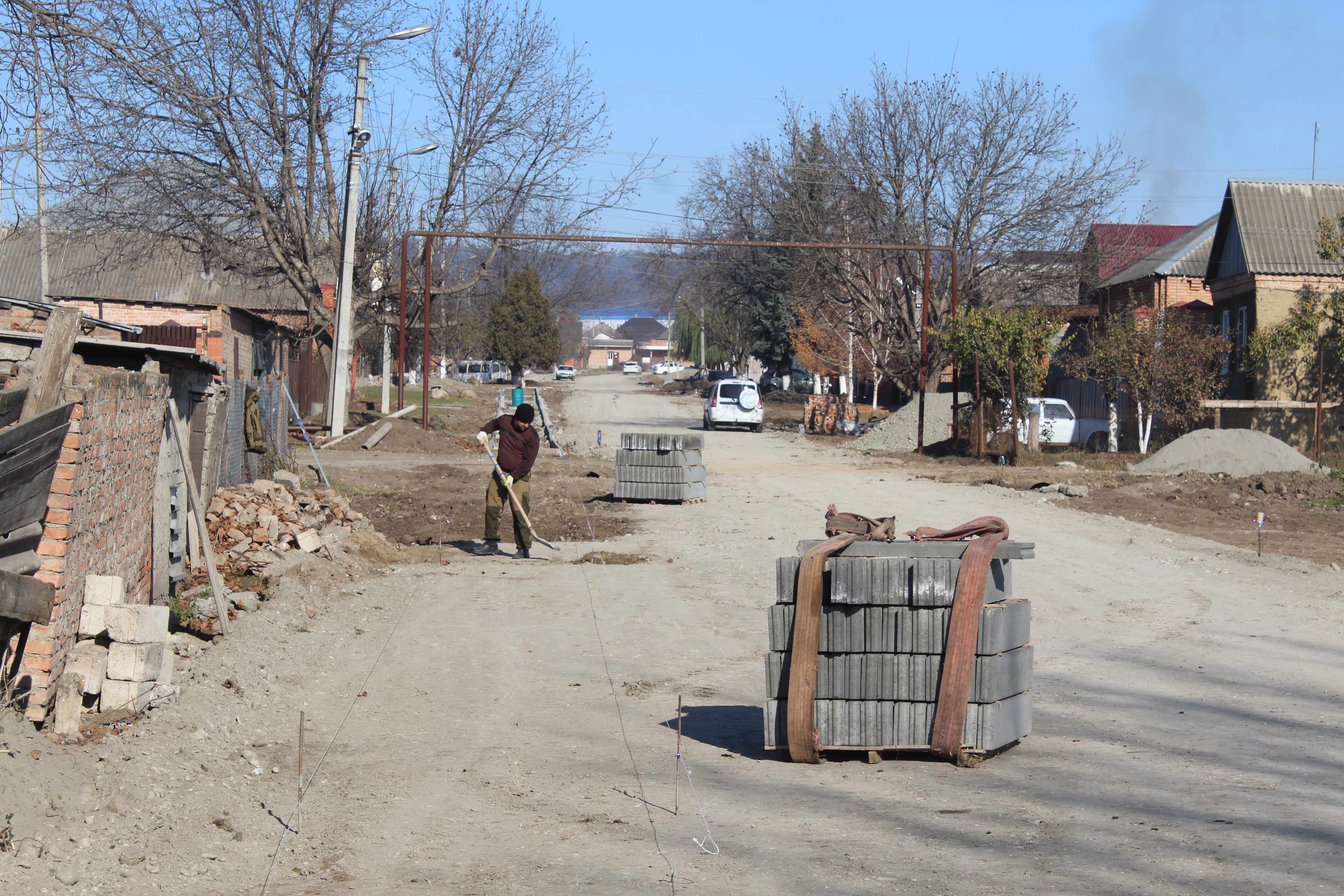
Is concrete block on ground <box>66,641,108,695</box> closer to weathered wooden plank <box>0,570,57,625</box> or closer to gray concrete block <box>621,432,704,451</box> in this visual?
weathered wooden plank <box>0,570,57,625</box>

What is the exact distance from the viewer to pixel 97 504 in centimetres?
700

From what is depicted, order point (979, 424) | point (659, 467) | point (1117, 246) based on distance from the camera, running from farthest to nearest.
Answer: point (1117, 246), point (979, 424), point (659, 467)

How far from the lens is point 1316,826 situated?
4.91 meters

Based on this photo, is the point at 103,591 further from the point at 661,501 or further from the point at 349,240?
the point at 349,240

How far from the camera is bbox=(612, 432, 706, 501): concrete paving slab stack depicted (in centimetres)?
1845

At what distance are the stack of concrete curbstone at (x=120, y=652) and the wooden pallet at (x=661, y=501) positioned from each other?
1215 centimetres

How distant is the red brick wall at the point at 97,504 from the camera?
6016 millimetres

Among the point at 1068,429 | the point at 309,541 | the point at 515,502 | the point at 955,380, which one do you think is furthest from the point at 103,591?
the point at 1068,429

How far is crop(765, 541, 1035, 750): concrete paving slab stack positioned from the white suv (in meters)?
32.5

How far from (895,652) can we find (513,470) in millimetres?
7854

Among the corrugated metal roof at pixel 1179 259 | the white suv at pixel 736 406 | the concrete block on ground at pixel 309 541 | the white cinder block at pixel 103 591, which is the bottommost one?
the concrete block on ground at pixel 309 541

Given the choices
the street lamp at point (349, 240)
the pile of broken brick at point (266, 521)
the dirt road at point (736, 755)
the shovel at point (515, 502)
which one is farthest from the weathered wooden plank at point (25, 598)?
the street lamp at point (349, 240)

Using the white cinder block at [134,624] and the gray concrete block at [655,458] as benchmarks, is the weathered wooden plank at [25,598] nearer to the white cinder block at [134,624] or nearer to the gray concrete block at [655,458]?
the white cinder block at [134,624]

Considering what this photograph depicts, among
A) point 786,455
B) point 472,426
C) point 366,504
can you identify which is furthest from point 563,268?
point 366,504
